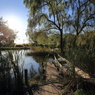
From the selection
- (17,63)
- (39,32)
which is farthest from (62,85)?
(39,32)

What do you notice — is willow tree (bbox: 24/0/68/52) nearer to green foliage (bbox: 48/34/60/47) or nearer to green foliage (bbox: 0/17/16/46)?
green foliage (bbox: 48/34/60/47)

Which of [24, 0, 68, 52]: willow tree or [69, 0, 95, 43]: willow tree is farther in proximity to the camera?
[24, 0, 68, 52]: willow tree

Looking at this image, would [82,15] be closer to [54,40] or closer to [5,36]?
[54,40]

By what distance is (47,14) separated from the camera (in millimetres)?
10867

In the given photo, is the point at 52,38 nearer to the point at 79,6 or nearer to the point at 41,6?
the point at 41,6

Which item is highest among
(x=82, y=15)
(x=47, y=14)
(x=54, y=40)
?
(x=47, y=14)

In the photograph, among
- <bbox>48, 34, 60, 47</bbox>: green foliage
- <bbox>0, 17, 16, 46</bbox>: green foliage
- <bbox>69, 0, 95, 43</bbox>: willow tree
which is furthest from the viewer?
<bbox>48, 34, 60, 47</bbox>: green foliage

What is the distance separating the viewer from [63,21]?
10984 millimetres

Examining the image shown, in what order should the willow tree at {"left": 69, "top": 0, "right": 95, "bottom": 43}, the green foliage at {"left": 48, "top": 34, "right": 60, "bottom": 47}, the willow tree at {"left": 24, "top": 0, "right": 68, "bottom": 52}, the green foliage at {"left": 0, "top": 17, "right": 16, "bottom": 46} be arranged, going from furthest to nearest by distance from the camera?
the green foliage at {"left": 48, "top": 34, "right": 60, "bottom": 47} → the willow tree at {"left": 24, "top": 0, "right": 68, "bottom": 52} → the willow tree at {"left": 69, "top": 0, "right": 95, "bottom": 43} → the green foliage at {"left": 0, "top": 17, "right": 16, "bottom": 46}

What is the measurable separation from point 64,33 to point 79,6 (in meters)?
3.21

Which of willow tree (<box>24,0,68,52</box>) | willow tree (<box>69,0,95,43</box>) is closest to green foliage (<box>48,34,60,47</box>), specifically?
willow tree (<box>24,0,68,52</box>)

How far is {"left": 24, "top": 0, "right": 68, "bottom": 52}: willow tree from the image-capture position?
32.1ft

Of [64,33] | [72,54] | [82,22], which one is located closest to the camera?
[72,54]

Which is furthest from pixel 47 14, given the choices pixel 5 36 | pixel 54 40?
pixel 5 36
